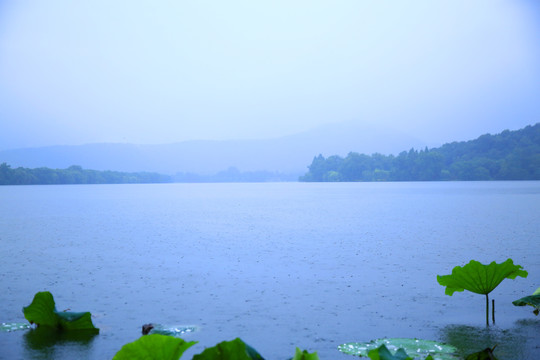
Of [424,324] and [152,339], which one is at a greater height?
[152,339]

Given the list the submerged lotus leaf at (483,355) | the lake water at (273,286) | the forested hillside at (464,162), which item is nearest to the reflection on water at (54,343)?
the lake water at (273,286)

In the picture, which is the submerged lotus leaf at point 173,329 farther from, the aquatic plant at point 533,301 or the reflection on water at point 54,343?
the aquatic plant at point 533,301

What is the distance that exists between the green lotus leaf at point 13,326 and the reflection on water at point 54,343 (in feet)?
0.60

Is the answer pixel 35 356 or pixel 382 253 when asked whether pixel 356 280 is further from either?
pixel 35 356

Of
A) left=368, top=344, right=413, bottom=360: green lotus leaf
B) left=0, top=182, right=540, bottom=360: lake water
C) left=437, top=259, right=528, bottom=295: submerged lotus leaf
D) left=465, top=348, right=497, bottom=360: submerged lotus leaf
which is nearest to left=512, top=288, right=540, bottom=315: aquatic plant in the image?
left=0, top=182, right=540, bottom=360: lake water

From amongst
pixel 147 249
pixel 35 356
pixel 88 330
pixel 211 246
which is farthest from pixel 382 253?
pixel 35 356

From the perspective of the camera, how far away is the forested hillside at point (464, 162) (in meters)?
133

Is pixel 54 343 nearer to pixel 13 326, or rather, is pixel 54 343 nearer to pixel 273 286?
pixel 13 326

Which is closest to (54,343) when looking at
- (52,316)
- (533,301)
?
(52,316)

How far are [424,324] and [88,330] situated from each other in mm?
4139

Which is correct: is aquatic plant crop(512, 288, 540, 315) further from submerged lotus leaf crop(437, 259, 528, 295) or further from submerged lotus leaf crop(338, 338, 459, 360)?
submerged lotus leaf crop(338, 338, 459, 360)

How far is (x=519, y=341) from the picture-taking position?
19.0 feet

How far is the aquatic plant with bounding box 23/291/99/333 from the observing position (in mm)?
5824

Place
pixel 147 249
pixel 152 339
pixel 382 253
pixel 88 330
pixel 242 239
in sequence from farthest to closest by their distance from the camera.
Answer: pixel 242 239 < pixel 147 249 < pixel 382 253 < pixel 88 330 < pixel 152 339
